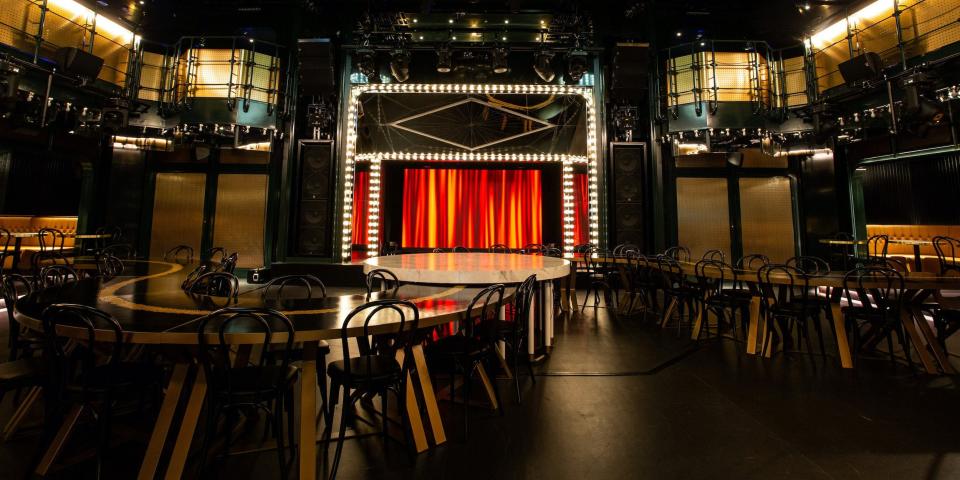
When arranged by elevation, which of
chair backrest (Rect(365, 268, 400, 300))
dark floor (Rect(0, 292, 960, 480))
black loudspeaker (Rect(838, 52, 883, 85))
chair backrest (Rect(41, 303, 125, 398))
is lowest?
dark floor (Rect(0, 292, 960, 480))

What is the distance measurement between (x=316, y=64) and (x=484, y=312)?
7.22 meters

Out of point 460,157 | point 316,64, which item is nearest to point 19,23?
point 316,64

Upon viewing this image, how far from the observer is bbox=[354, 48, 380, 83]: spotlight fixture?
7578 mm

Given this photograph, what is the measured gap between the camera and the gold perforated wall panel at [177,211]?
8.56 m

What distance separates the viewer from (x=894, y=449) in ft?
6.79

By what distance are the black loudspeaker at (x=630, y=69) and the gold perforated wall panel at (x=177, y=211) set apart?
9301 mm

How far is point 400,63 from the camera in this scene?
7559mm

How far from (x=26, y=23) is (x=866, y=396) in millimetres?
12516

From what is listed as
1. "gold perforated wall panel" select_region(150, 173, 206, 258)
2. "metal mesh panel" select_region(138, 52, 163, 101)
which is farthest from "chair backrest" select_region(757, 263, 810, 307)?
"metal mesh panel" select_region(138, 52, 163, 101)

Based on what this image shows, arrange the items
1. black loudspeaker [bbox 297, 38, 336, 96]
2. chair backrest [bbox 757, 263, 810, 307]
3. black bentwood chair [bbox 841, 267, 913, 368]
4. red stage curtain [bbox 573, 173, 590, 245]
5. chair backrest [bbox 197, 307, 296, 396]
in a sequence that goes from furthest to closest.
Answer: red stage curtain [bbox 573, 173, 590, 245] → black loudspeaker [bbox 297, 38, 336, 96] → chair backrest [bbox 757, 263, 810, 307] → black bentwood chair [bbox 841, 267, 913, 368] → chair backrest [bbox 197, 307, 296, 396]

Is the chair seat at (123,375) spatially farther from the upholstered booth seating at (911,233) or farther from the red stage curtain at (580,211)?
the upholstered booth seating at (911,233)

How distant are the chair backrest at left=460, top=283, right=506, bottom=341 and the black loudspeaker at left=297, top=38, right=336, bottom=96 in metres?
6.82

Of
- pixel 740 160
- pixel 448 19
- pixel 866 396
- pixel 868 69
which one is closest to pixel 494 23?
pixel 448 19

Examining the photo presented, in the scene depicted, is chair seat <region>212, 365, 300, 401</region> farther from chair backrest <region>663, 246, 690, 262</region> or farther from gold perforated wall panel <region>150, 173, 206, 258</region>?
gold perforated wall panel <region>150, 173, 206, 258</region>
